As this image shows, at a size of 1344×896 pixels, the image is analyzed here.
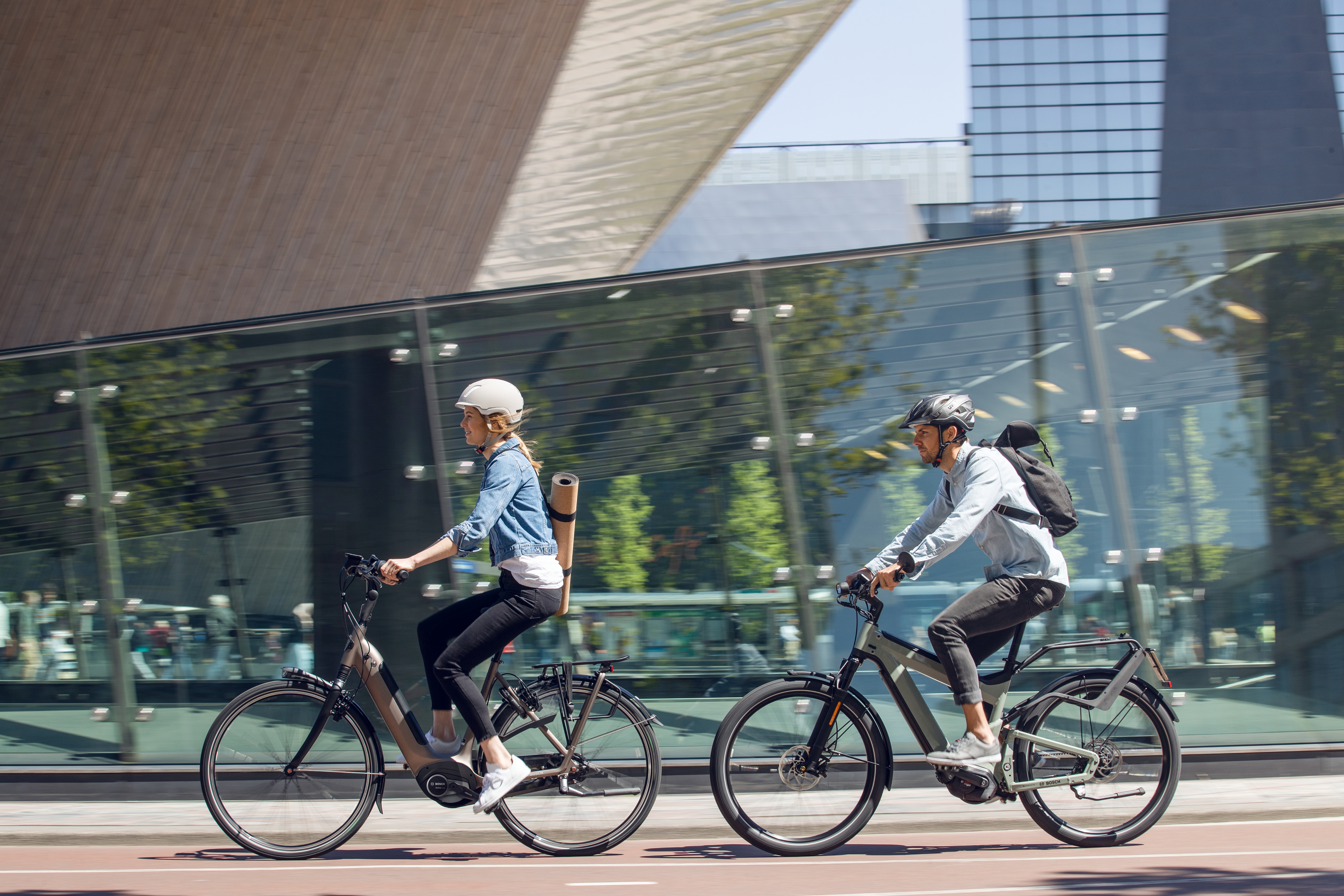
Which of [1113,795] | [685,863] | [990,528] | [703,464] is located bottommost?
[685,863]

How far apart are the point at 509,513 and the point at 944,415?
1.91 m

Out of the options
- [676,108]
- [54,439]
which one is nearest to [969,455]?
[54,439]

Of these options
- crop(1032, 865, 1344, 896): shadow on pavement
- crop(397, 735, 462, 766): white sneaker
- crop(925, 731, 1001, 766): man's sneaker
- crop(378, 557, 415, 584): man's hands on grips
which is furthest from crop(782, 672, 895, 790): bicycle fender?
crop(378, 557, 415, 584): man's hands on grips

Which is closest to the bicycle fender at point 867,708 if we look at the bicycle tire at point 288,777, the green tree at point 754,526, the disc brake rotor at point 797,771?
the disc brake rotor at point 797,771

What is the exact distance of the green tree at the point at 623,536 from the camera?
7633 mm

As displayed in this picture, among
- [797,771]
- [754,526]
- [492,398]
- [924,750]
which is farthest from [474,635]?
[754,526]

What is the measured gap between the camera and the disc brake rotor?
4.96 m

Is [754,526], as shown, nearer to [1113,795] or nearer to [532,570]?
[532,570]

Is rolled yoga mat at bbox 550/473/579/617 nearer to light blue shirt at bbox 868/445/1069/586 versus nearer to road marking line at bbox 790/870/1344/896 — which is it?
light blue shirt at bbox 868/445/1069/586

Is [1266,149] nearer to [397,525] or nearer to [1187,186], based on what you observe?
[1187,186]

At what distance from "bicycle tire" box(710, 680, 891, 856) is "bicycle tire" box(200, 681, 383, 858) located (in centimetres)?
154

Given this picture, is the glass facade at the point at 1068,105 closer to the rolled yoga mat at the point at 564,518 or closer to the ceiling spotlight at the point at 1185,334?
the ceiling spotlight at the point at 1185,334

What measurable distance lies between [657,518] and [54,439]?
4087 millimetres

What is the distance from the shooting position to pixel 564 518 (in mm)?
5180
